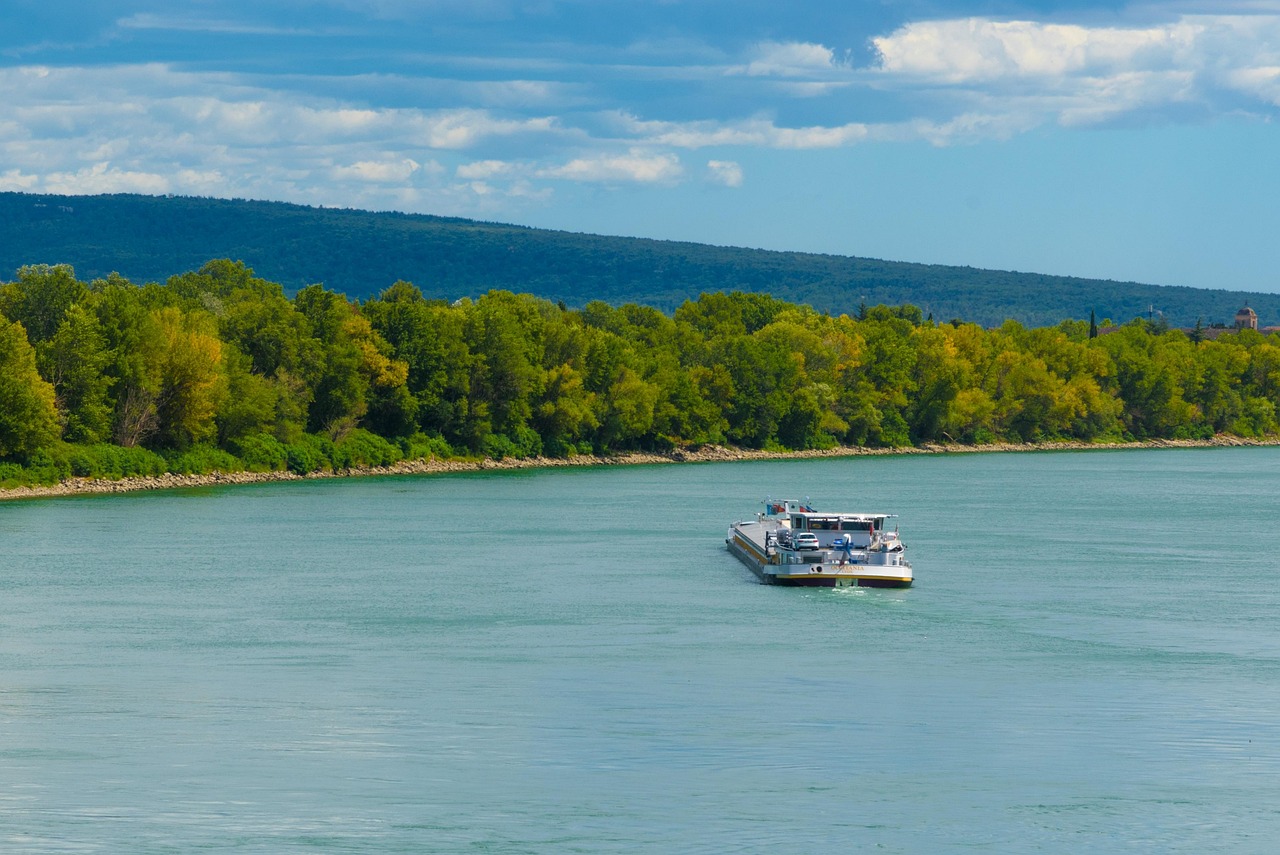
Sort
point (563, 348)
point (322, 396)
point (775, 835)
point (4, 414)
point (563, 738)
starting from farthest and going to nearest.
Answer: point (563, 348)
point (322, 396)
point (4, 414)
point (563, 738)
point (775, 835)

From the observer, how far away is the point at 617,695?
103 feet

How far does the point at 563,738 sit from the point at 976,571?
2701 cm

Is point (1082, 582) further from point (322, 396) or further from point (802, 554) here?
point (322, 396)

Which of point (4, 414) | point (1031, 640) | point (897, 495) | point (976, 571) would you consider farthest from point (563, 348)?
point (1031, 640)

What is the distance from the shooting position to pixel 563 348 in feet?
377

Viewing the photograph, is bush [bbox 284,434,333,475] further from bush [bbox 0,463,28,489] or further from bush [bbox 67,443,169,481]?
bush [bbox 0,463,28,489]

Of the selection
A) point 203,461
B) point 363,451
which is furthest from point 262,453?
point 363,451

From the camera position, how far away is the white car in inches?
2032

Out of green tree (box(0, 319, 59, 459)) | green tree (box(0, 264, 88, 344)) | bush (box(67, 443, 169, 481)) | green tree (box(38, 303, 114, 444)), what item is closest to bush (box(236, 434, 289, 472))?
bush (box(67, 443, 169, 481))

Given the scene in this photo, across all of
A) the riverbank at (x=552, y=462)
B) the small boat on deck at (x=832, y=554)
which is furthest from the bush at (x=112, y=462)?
the small boat on deck at (x=832, y=554)

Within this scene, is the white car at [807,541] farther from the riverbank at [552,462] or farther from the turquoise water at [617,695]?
the riverbank at [552,462]

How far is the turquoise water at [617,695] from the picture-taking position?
2338 cm

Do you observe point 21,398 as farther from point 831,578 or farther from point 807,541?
point 831,578

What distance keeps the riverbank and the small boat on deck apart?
1445 inches
